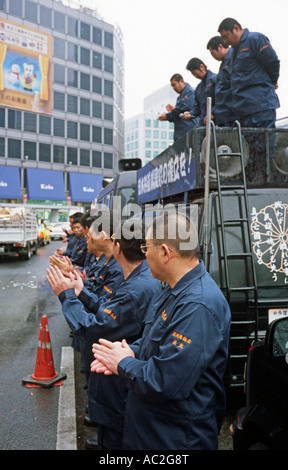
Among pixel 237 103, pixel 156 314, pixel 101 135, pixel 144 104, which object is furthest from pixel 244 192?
pixel 144 104

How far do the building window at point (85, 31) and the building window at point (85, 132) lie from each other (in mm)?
10448

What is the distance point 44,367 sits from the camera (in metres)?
5.02

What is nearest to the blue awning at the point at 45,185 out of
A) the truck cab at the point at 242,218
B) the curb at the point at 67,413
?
the curb at the point at 67,413

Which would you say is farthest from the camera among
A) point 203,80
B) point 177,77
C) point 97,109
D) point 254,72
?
point 97,109

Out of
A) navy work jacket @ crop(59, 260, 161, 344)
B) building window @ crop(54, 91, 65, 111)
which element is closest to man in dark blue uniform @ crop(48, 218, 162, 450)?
navy work jacket @ crop(59, 260, 161, 344)

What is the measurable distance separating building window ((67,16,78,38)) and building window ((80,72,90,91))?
447 centimetres

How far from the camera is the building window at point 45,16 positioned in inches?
1777

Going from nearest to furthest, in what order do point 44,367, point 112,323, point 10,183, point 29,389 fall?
point 112,323, point 29,389, point 44,367, point 10,183

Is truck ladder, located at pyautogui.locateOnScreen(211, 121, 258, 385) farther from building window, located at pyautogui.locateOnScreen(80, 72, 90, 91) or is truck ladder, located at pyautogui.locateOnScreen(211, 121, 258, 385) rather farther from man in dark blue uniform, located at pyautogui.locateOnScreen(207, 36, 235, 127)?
building window, located at pyautogui.locateOnScreen(80, 72, 90, 91)

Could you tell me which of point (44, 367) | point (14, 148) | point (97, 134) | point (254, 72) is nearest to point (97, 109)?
point (97, 134)

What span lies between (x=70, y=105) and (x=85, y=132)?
3448 millimetres

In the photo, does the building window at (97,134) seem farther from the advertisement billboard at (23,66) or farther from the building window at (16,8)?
the advertisement billboard at (23,66)

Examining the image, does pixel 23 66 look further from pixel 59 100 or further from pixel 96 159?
pixel 96 159

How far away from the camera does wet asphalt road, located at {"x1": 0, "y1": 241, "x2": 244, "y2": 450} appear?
3697 millimetres
